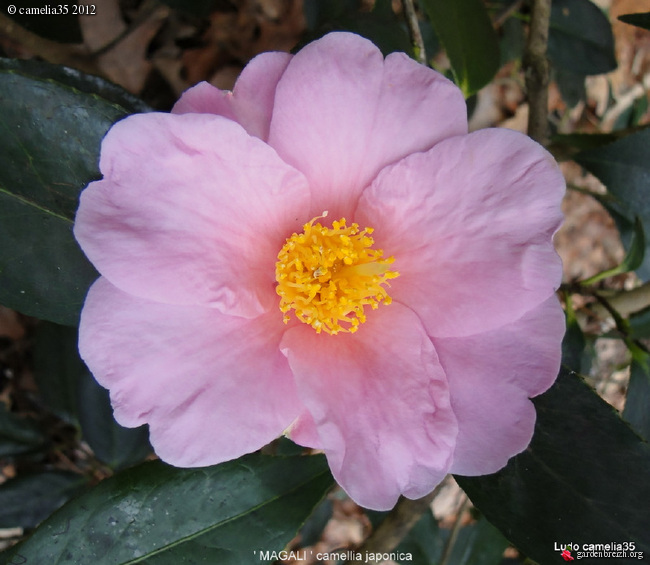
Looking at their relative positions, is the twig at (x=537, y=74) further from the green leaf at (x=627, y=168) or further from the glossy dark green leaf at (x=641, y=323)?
the glossy dark green leaf at (x=641, y=323)

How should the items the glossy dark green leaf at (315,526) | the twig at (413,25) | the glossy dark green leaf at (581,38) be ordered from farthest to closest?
1. the glossy dark green leaf at (315,526)
2. the glossy dark green leaf at (581,38)
3. the twig at (413,25)

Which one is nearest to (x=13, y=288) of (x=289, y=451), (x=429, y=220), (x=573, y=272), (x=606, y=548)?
(x=429, y=220)

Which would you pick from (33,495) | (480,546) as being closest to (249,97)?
(33,495)

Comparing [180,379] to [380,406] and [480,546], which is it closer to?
[380,406]

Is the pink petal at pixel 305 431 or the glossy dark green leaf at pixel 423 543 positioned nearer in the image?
the pink petal at pixel 305 431

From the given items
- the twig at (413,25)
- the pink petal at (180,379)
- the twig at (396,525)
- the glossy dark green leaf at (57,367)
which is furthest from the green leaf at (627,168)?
the glossy dark green leaf at (57,367)

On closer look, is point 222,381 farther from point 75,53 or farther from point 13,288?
point 75,53
